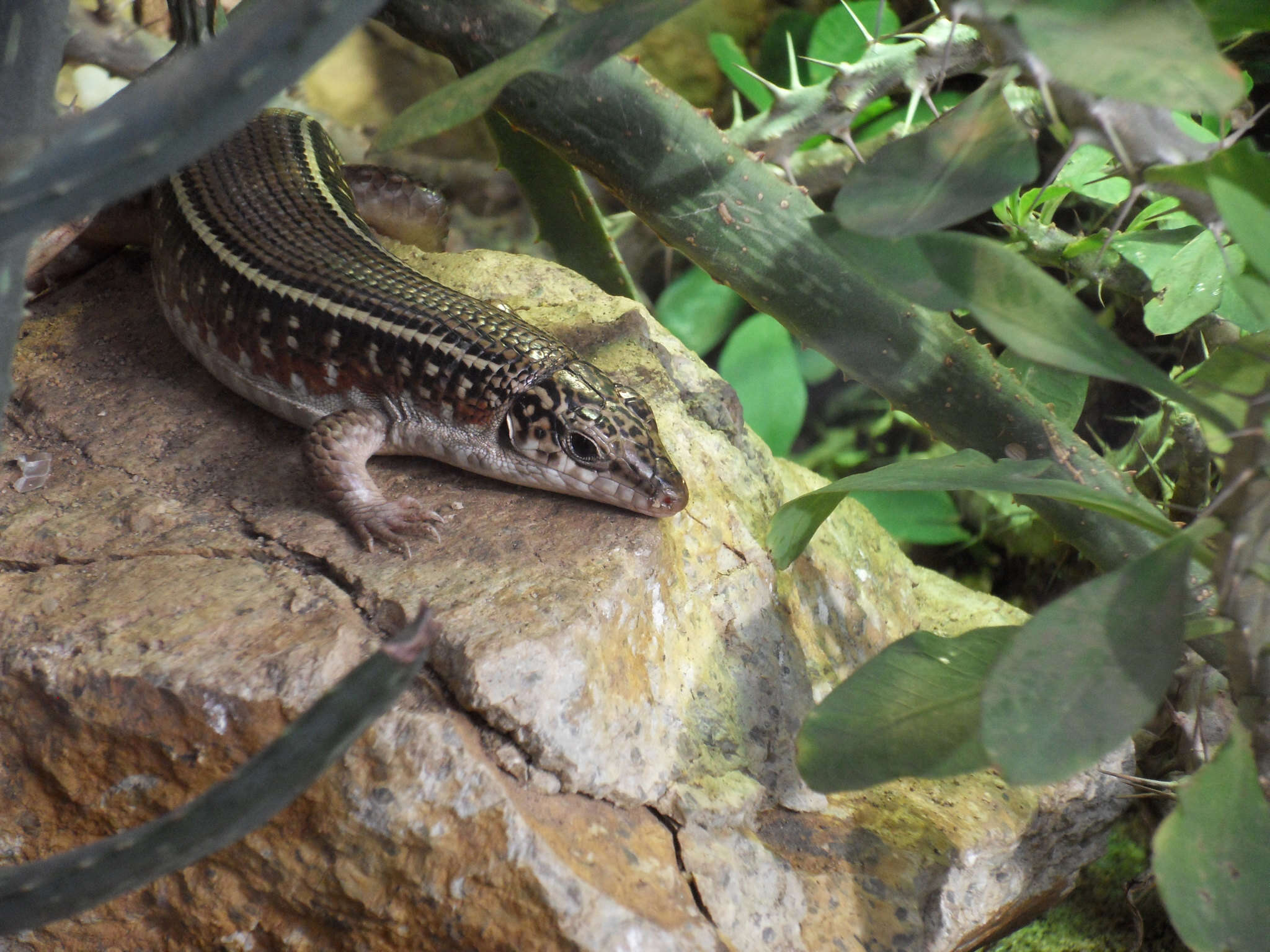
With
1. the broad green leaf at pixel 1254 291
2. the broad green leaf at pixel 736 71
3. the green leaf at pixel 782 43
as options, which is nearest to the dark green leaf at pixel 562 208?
the broad green leaf at pixel 736 71

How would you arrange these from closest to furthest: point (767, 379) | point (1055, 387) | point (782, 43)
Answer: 1. point (1055, 387)
2. point (767, 379)
3. point (782, 43)

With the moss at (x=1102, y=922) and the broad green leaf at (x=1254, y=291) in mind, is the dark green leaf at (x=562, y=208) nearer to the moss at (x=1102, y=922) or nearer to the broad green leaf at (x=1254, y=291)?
the broad green leaf at (x=1254, y=291)

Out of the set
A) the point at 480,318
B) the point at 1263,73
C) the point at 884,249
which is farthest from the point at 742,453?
the point at 1263,73

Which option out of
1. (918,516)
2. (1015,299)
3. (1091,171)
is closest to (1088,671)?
(1015,299)

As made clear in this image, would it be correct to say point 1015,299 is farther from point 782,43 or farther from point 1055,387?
point 782,43

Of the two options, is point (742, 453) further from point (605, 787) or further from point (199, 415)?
point (199, 415)
